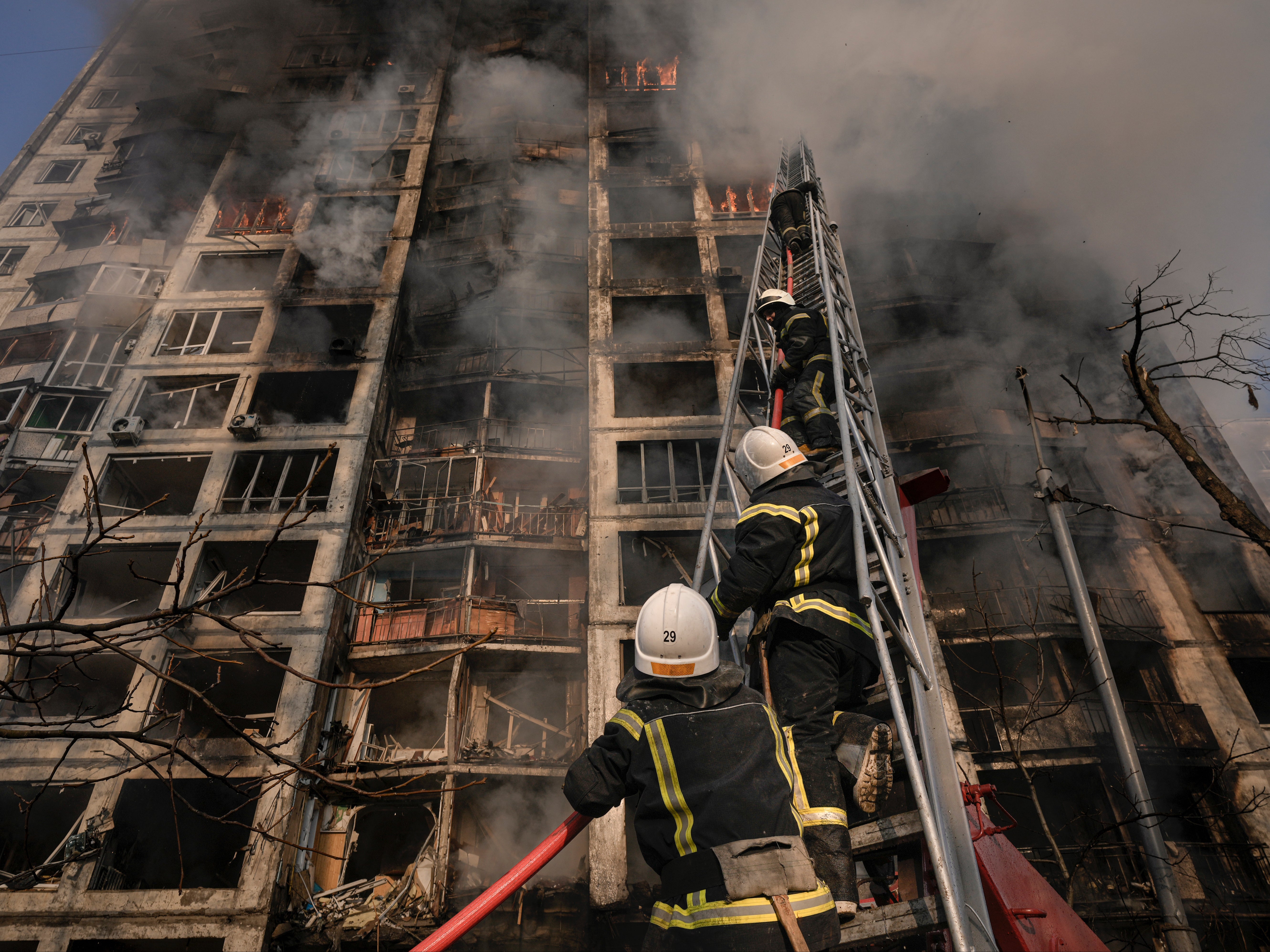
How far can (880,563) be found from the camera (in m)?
5.48

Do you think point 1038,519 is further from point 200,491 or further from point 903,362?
point 200,491

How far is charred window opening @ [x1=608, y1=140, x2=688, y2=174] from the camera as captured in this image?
80.6 ft

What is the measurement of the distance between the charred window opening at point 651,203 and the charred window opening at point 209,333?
12.6 metres

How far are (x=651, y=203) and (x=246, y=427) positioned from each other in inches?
598

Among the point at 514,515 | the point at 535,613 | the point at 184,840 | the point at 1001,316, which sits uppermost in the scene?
the point at 1001,316

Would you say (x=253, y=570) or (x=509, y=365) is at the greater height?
(x=509, y=365)

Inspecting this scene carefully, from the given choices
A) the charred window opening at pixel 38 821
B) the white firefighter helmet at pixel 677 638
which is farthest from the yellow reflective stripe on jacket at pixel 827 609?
the charred window opening at pixel 38 821

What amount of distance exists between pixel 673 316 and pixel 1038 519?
12223 millimetres

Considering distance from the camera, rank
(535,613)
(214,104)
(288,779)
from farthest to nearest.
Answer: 1. (214,104)
2. (535,613)
3. (288,779)

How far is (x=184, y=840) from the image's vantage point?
16.1 meters

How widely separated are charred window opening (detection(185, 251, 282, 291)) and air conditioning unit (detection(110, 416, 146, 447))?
619cm

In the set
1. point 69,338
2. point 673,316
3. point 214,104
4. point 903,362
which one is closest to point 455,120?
point 214,104

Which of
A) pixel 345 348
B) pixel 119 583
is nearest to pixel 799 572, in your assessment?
pixel 345 348

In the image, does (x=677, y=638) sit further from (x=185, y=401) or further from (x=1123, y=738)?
(x=185, y=401)
